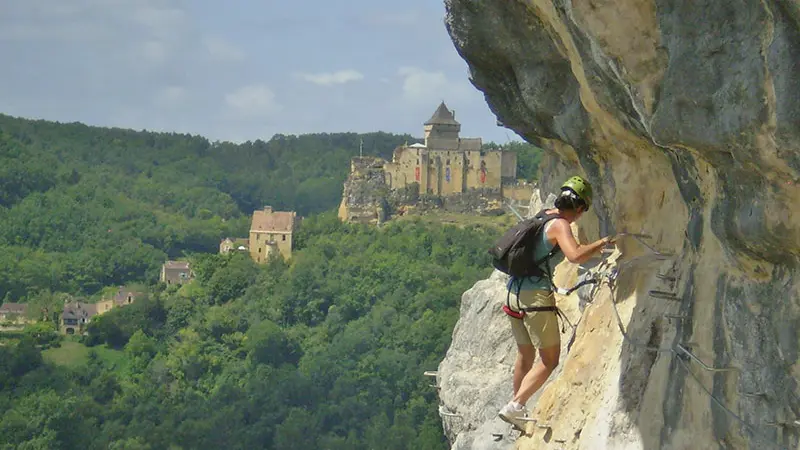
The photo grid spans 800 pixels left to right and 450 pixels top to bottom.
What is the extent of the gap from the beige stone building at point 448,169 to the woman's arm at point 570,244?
8883 centimetres

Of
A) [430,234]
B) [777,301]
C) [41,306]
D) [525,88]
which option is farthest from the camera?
[41,306]

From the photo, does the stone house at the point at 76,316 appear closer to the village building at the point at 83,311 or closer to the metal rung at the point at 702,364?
the village building at the point at 83,311

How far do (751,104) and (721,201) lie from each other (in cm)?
91

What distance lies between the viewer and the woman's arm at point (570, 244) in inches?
316

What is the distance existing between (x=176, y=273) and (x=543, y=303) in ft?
339

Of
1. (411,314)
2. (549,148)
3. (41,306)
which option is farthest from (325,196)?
(549,148)

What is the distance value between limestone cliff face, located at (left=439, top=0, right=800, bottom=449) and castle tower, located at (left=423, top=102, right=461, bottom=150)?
3568 inches

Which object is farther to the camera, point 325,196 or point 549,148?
point 325,196

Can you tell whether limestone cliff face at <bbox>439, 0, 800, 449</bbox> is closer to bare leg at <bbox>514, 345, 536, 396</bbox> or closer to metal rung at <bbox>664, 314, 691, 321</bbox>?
metal rung at <bbox>664, 314, 691, 321</bbox>

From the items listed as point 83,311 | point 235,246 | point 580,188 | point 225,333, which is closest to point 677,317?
point 580,188

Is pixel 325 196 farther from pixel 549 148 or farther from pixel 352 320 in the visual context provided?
pixel 549 148

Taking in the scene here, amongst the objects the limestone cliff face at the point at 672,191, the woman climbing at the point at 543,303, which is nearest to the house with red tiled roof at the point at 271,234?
the limestone cliff face at the point at 672,191

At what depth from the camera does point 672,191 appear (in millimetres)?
8492

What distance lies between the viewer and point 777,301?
6586 mm
